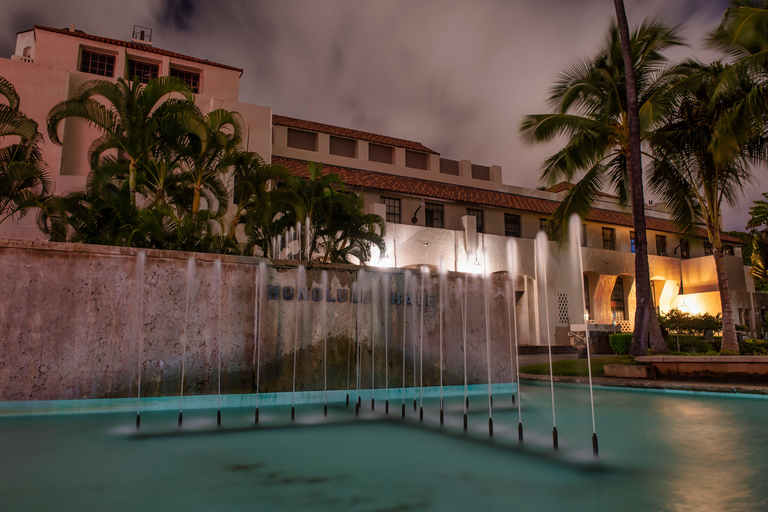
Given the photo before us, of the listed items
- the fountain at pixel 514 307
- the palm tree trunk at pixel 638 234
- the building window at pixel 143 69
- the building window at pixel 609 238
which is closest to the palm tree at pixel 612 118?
the palm tree trunk at pixel 638 234

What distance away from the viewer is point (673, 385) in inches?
431

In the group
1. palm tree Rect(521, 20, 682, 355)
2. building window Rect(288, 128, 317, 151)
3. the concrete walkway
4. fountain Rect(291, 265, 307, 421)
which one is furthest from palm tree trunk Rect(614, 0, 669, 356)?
building window Rect(288, 128, 317, 151)

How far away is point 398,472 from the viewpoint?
4.63 meters

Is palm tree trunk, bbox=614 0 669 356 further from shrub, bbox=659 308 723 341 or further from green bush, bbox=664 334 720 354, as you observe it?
shrub, bbox=659 308 723 341

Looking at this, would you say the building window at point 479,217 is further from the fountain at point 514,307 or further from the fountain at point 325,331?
the fountain at point 325,331

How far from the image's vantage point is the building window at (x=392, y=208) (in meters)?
26.2

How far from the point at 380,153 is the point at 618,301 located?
18.2m

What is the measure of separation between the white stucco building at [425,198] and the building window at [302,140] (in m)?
0.06

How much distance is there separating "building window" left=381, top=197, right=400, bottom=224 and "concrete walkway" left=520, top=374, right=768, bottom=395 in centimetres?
1366

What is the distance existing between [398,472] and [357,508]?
41.9 inches

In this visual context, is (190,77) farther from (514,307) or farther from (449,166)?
(514,307)

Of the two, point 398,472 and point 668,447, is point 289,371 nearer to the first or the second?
point 398,472

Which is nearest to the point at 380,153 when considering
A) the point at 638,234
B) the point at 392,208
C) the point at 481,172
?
the point at 392,208

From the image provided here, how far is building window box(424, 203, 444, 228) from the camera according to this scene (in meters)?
27.3
